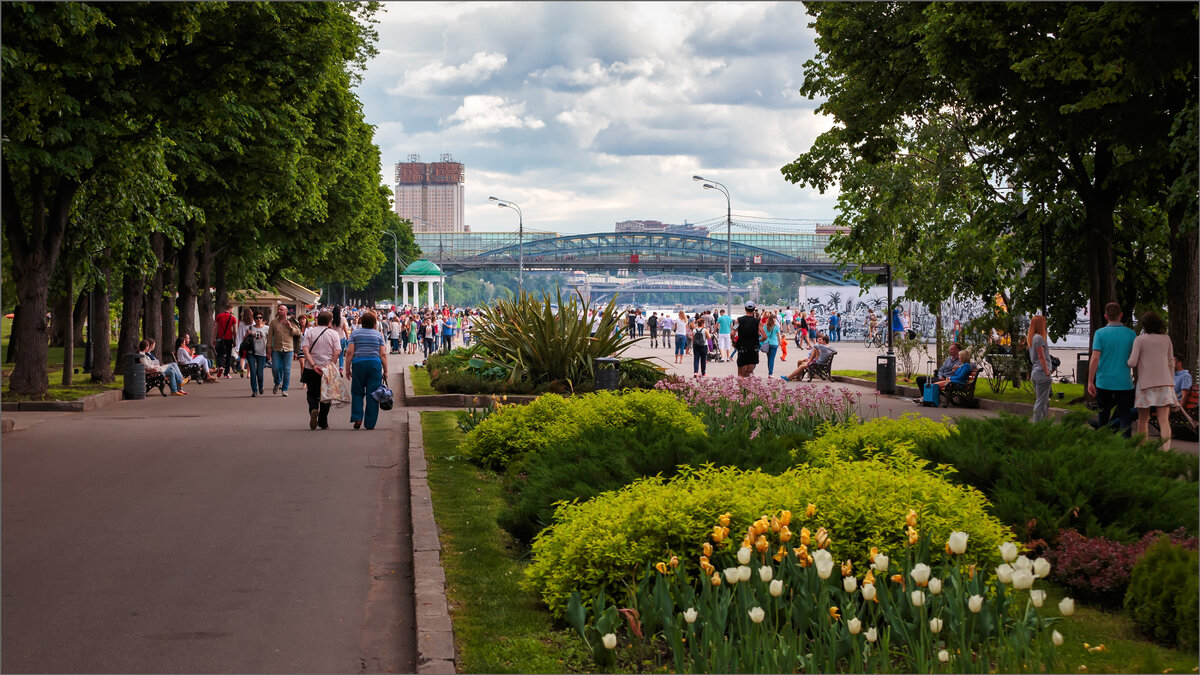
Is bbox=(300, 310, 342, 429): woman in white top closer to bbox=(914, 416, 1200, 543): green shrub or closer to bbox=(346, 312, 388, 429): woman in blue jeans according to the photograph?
bbox=(346, 312, 388, 429): woman in blue jeans

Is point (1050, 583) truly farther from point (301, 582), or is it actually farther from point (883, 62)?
point (883, 62)

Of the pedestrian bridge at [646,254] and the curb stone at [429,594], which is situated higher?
the pedestrian bridge at [646,254]

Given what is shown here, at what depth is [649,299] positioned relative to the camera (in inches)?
6240

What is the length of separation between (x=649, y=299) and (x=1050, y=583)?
499 ft

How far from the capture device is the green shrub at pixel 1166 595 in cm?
529

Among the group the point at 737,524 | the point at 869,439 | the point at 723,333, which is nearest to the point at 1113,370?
the point at 869,439

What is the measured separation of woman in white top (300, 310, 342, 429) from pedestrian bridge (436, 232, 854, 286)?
83.3 metres

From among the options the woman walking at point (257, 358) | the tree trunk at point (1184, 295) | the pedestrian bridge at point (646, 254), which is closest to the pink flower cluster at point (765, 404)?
the tree trunk at point (1184, 295)

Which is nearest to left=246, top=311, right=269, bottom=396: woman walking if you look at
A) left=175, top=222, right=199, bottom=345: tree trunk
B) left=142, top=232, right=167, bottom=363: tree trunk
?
left=142, top=232, right=167, bottom=363: tree trunk

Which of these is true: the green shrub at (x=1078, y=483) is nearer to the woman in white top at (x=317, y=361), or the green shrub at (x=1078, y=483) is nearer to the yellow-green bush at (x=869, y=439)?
the yellow-green bush at (x=869, y=439)

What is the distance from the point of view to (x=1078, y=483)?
7418 millimetres

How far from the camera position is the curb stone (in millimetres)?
5227

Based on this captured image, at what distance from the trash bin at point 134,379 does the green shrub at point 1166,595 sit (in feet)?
70.0

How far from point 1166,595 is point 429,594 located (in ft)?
11.8
